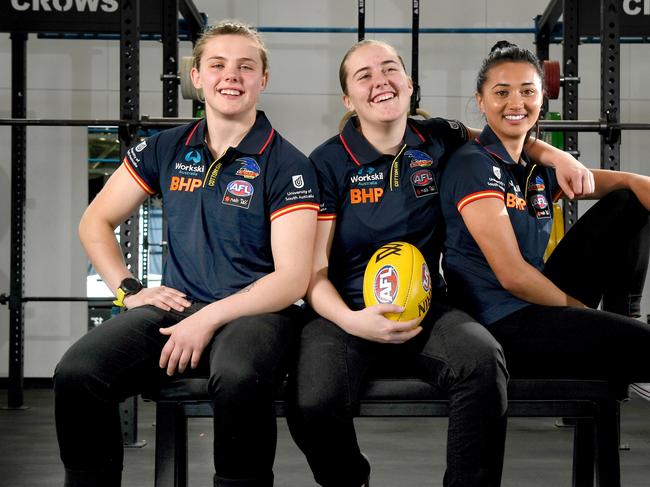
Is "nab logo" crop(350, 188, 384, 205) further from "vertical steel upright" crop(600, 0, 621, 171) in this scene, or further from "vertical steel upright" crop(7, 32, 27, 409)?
"vertical steel upright" crop(7, 32, 27, 409)

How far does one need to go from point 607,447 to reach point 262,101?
15.3ft

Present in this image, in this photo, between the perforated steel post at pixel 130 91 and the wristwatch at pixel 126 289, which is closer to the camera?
the wristwatch at pixel 126 289

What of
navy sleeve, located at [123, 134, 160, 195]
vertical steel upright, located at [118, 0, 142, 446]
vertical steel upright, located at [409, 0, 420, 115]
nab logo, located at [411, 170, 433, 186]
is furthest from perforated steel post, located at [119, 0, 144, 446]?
nab logo, located at [411, 170, 433, 186]

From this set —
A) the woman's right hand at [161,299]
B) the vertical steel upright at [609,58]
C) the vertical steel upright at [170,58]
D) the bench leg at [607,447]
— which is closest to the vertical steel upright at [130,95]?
the vertical steel upright at [170,58]

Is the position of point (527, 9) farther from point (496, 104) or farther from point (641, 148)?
point (496, 104)

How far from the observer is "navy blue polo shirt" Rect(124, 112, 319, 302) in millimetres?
2107

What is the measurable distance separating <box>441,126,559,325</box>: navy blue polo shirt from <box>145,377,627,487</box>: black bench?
23cm

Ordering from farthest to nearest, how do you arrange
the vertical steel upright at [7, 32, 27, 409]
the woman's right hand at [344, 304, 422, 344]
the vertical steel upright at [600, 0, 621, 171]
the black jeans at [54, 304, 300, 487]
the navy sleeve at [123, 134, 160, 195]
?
the vertical steel upright at [7, 32, 27, 409] → the vertical steel upright at [600, 0, 621, 171] → the navy sleeve at [123, 134, 160, 195] → the woman's right hand at [344, 304, 422, 344] → the black jeans at [54, 304, 300, 487]

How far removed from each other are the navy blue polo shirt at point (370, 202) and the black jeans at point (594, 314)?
0.31 m

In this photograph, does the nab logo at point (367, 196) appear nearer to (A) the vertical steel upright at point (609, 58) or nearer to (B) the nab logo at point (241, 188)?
(B) the nab logo at point (241, 188)

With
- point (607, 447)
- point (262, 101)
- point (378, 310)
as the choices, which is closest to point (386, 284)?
point (378, 310)

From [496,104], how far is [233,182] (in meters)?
0.75

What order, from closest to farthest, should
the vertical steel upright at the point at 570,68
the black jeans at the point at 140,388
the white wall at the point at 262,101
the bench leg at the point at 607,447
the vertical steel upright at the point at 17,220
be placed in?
the black jeans at the point at 140,388, the bench leg at the point at 607,447, the vertical steel upright at the point at 570,68, the vertical steel upright at the point at 17,220, the white wall at the point at 262,101

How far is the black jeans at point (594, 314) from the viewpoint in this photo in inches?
78.2
